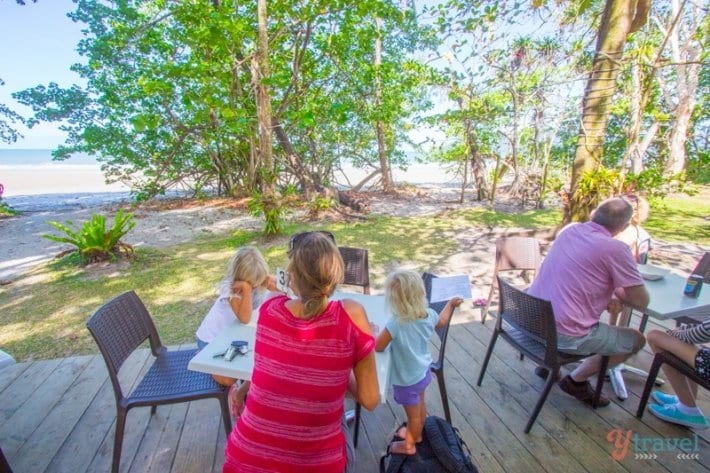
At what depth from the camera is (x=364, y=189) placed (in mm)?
13375

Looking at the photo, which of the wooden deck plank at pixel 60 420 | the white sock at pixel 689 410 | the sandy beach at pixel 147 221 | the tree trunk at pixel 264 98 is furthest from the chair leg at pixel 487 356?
the sandy beach at pixel 147 221

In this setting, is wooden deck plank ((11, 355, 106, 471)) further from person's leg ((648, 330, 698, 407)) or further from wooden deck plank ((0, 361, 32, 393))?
person's leg ((648, 330, 698, 407))

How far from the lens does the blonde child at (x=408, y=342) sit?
153 centimetres

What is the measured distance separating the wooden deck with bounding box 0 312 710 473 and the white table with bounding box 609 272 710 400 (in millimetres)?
104

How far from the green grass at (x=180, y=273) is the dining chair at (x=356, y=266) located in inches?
59.5

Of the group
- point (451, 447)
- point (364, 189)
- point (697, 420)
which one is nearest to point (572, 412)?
point (697, 420)

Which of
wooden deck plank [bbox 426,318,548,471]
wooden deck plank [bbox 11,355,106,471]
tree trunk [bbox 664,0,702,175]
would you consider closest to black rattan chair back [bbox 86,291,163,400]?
wooden deck plank [bbox 11,355,106,471]

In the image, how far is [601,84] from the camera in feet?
13.3

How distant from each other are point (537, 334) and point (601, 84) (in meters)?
3.78

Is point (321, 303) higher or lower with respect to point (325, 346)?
higher

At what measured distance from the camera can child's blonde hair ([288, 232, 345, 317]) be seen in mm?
1092

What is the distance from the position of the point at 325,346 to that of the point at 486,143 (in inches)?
403

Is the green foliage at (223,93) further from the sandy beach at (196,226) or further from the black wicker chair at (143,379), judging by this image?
the black wicker chair at (143,379)

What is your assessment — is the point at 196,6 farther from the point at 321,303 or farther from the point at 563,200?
the point at 563,200
